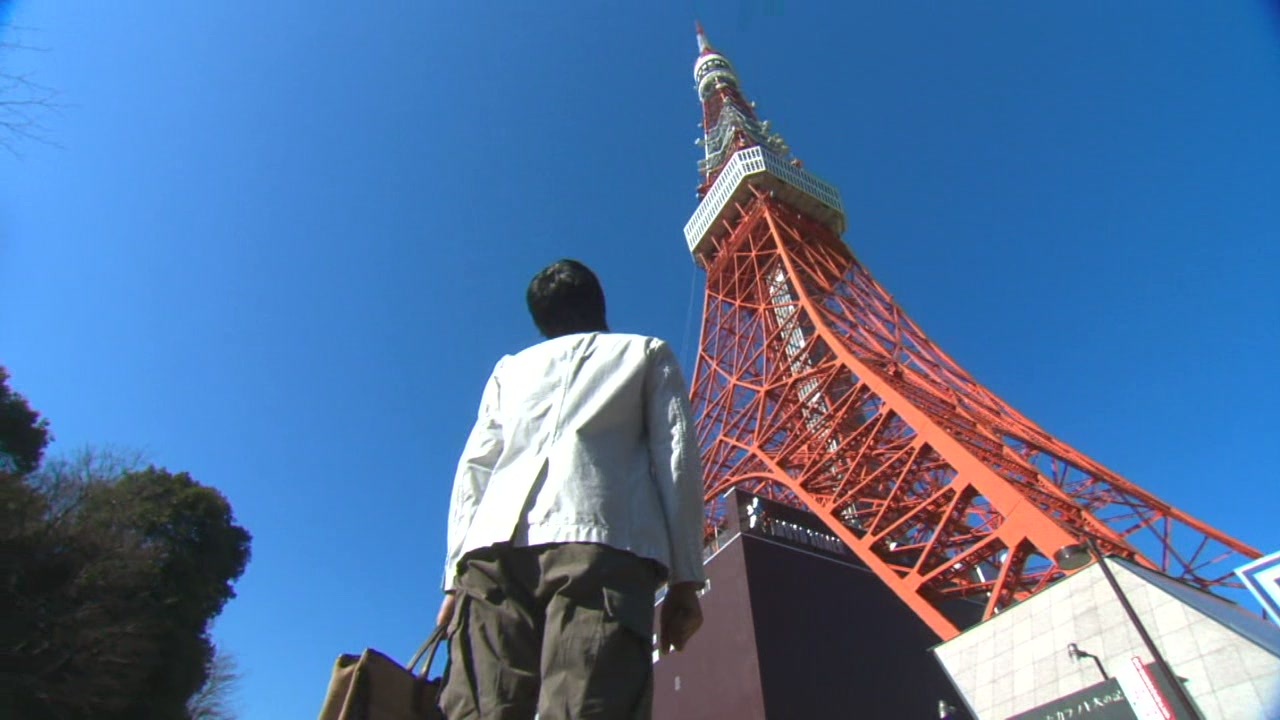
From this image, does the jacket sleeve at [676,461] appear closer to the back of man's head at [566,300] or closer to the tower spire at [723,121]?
the back of man's head at [566,300]

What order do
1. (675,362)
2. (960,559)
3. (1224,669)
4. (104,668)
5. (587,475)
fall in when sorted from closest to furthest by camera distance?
(587,475) → (675,362) → (1224,669) → (960,559) → (104,668)

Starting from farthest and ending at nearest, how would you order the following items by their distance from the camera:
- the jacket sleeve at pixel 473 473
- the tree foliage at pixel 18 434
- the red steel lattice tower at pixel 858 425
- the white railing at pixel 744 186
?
the white railing at pixel 744 186 → the tree foliage at pixel 18 434 → the red steel lattice tower at pixel 858 425 → the jacket sleeve at pixel 473 473

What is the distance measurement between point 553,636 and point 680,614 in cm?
36

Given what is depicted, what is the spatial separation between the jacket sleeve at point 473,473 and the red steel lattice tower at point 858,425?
8.78m

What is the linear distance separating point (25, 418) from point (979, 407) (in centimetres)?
1969

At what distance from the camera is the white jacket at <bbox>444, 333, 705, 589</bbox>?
140 centimetres

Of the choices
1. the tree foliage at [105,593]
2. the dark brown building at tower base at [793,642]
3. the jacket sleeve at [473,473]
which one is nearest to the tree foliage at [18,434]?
the tree foliage at [105,593]

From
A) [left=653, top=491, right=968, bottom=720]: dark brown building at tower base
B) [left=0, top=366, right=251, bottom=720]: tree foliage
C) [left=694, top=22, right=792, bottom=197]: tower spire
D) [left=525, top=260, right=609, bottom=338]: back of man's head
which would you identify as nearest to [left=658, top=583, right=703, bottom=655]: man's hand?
[left=525, top=260, right=609, bottom=338]: back of man's head

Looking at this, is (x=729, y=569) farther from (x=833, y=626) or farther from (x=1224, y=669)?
(x=1224, y=669)

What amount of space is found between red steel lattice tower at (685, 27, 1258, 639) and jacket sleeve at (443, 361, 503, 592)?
8784 mm

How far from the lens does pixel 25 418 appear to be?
14148mm

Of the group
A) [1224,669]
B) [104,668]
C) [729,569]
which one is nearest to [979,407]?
[729,569]

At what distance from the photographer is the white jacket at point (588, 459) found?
1.40 metres

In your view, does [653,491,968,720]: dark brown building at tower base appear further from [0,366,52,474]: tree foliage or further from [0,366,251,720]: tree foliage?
[0,366,52,474]: tree foliage
